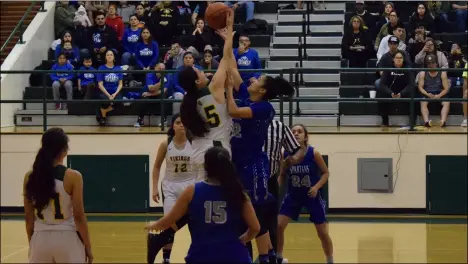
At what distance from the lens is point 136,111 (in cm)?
1769

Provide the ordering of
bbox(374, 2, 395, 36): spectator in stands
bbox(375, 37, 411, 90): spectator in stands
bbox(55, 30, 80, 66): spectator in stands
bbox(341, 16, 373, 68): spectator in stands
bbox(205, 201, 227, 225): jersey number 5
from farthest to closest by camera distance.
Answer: bbox(55, 30, 80, 66): spectator in stands < bbox(374, 2, 395, 36): spectator in stands < bbox(341, 16, 373, 68): spectator in stands < bbox(375, 37, 411, 90): spectator in stands < bbox(205, 201, 227, 225): jersey number 5

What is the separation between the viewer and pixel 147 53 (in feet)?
61.5

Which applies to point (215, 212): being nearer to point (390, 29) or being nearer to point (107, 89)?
point (107, 89)

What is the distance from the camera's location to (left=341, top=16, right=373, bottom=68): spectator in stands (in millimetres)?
18594

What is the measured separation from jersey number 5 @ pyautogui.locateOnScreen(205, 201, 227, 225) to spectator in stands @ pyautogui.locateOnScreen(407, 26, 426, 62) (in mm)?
11684

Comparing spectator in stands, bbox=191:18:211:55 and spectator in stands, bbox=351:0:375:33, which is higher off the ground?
spectator in stands, bbox=351:0:375:33

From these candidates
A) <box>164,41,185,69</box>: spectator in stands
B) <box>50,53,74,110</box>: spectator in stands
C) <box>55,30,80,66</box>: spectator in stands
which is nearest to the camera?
<box>50,53,74,110</box>: spectator in stands

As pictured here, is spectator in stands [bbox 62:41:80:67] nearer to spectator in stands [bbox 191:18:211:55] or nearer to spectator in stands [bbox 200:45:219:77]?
spectator in stands [bbox 191:18:211:55]

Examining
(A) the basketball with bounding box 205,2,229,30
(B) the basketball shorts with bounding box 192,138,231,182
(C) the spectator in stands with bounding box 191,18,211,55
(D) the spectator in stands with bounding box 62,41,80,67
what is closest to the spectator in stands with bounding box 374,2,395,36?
(C) the spectator in stands with bounding box 191,18,211,55

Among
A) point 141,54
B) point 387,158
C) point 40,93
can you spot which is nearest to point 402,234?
point 387,158

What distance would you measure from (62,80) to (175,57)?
2170 mm

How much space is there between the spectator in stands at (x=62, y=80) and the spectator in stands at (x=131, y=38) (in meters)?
1.15

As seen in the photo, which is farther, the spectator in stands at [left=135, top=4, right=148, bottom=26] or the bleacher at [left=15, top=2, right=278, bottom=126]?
the spectator in stands at [left=135, top=4, right=148, bottom=26]

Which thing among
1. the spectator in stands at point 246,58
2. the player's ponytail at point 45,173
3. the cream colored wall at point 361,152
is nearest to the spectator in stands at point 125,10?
the spectator in stands at point 246,58
